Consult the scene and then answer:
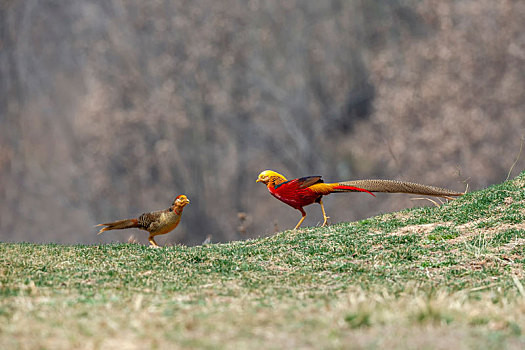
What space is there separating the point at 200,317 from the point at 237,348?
56cm

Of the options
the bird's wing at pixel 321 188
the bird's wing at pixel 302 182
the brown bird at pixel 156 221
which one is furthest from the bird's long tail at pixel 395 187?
the brown bird at pixel 156 221

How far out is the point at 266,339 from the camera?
94.3 inches

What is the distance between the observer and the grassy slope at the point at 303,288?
2.46 m

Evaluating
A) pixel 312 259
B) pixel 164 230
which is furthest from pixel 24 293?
pixel 164 230

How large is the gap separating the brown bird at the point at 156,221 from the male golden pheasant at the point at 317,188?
140 cm

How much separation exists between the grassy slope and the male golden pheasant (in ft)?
1.26

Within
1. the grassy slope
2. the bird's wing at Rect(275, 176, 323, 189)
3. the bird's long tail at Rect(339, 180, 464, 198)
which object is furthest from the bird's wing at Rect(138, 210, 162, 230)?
the bird's long tail at Rect(339, 180, 464, 198)

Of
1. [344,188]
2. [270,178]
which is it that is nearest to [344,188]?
[344,188]

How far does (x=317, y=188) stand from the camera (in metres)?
8.34

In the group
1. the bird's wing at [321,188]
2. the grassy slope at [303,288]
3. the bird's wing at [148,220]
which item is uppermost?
the bird's wing at [148,220]

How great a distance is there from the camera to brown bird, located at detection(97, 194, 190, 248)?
307 inches

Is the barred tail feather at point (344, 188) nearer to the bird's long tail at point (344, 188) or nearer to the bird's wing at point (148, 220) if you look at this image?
the bird's long tail at point (344, 188)

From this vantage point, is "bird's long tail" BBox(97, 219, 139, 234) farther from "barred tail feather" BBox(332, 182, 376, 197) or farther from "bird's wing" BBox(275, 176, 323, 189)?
"barred tail feather" BBox(332, 182, 376, 197)

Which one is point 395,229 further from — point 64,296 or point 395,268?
point 64,296
